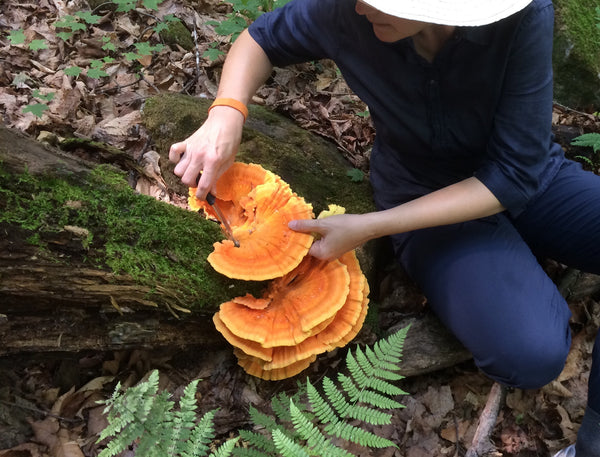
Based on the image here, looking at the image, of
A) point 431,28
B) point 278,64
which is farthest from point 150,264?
point 431,28

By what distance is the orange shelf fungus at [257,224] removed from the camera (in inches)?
106

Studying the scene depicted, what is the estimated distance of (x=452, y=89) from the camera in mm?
2768

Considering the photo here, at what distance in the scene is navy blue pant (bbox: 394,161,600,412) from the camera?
3043mm

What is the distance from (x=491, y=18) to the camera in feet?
6.22

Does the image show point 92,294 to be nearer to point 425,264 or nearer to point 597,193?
point 425,264

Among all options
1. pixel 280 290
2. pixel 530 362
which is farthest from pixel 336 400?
pixel 530 362

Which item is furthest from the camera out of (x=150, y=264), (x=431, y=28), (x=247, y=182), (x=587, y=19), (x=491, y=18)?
(x=587, y=19)

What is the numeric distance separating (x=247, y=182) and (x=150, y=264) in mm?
920

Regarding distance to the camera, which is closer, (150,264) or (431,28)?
(431,28)

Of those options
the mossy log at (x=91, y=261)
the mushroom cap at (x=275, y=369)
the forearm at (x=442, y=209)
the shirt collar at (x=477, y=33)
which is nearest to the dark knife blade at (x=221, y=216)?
the mossy log at (x=91, y=261)

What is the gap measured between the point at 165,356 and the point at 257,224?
1439 millimetres

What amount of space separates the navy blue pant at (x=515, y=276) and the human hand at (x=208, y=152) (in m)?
1.61

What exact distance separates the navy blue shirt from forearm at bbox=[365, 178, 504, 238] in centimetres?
8

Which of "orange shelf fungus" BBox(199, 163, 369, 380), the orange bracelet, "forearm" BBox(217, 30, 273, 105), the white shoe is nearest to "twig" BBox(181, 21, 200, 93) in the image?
"forearm" BBox(217, 30, 273, 105)
